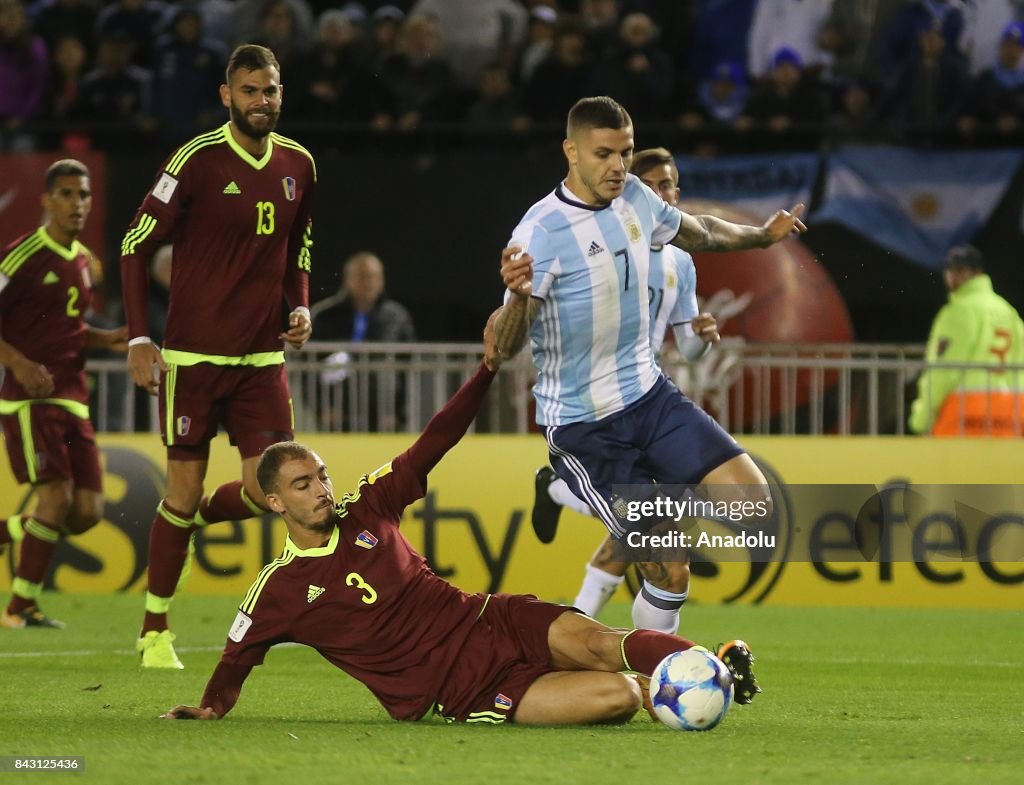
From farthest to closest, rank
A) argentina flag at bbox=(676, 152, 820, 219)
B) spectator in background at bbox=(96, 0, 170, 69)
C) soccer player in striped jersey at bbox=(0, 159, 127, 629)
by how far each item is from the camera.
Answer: spectator in background at bbox=(96, 0, 170, 69), argentina flag at bbox=(676, 152, 820, 219), soccer player in striped jersey at bbox=(0, 159, 127, 629)

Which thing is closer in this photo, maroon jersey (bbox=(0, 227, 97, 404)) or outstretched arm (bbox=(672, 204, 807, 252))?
outstretched arm (bbox=(672, 204, 807, 252))

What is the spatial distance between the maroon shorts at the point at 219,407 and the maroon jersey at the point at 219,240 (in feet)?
0.26

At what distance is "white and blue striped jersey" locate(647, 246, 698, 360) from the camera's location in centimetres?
918

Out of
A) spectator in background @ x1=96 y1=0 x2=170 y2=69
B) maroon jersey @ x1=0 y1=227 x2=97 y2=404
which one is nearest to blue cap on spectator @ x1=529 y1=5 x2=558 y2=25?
spectator in background @ x1=96 y1=0 x2=170 y2=69

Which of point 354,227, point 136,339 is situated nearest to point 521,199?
point 354,227

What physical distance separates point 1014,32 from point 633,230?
29.1ft

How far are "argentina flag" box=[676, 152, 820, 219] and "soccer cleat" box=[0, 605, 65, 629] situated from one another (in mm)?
6219

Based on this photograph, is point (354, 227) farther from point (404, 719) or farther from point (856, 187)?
point (404, 719)

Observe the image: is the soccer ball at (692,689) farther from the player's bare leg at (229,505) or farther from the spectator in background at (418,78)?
the spectator in background at (418,78)

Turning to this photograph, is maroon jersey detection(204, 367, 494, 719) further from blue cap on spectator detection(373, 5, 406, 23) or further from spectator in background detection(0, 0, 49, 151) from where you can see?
spectator in background detection(0, 0, 49, 151)

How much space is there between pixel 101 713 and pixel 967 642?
5.33m

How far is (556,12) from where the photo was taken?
16844mm

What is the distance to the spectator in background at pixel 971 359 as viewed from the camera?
13.2 meters

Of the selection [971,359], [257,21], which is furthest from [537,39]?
[971,359]
